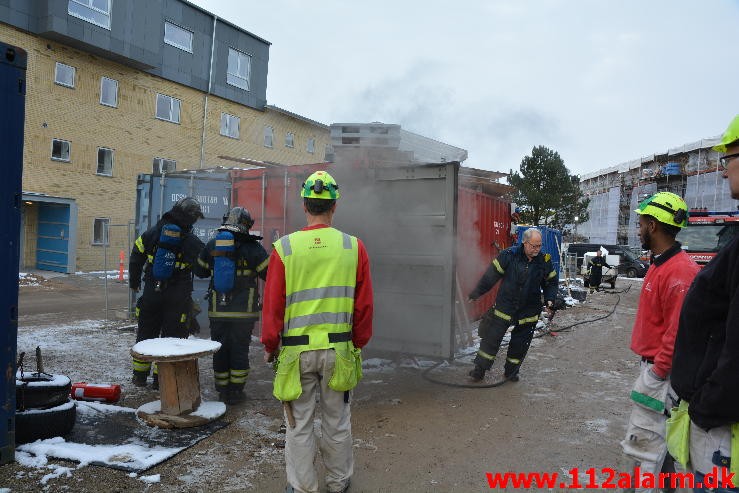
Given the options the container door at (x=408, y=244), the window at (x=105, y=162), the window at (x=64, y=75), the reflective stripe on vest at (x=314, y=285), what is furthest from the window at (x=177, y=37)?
the reflective stripe on vest at (x=314, y=285)

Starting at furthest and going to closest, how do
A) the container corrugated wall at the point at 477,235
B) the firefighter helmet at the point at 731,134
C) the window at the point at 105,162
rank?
1. the window at the point at 105,162
2. the container corrugated wall at the point at 477,235
3. the firefighter helmet at the point at 731,134

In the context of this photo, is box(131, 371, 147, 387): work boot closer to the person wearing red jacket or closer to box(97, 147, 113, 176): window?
the person wearing red jacket

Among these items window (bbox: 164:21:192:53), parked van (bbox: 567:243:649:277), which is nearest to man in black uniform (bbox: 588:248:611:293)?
parked van (bbox: 567:243:649:277)

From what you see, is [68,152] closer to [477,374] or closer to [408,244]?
[408,244]

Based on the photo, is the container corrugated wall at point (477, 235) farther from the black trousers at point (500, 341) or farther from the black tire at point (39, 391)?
the black tire at point (39, 391)

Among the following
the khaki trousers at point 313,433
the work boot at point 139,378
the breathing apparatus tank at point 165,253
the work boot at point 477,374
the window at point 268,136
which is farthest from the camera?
the window at point 268,136

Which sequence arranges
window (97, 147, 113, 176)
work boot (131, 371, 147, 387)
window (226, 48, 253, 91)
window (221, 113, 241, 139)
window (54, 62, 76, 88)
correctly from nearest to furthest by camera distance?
work boot (131, 371, 147, 387), window (54, 62, 76, 88), window (97, 147, 113, 176), window (226, 48, 253, 91), window (221, 113, 241, 139)

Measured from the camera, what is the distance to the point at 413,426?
4.52 meters

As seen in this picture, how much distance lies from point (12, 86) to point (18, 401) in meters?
2.29

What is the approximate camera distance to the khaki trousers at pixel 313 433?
2.90 meters

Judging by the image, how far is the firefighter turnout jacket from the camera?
486 centimetres

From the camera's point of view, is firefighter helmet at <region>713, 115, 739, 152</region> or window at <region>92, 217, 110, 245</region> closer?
firefighter helmet at <region>713, 115, 739, 152</region>

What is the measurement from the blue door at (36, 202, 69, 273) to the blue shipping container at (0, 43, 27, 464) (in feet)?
56.1

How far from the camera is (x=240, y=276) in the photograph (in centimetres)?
494
